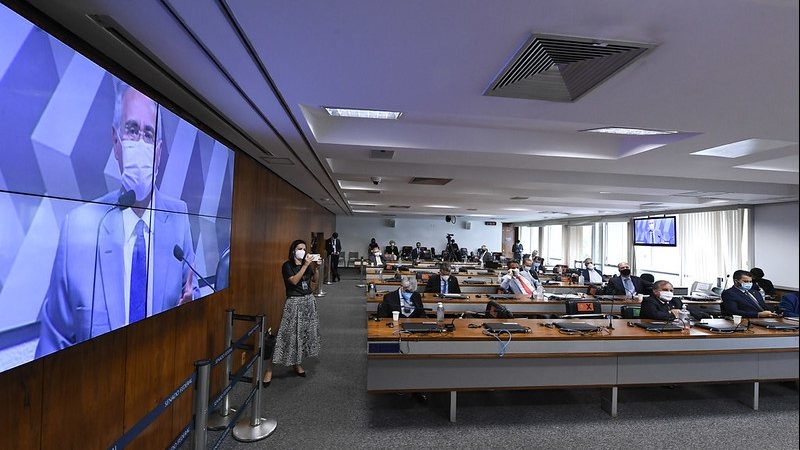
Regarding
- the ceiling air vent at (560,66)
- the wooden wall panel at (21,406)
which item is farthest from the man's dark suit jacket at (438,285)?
the wooden wall panel at (21,406)

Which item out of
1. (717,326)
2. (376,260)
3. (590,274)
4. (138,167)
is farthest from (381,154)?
(376,260)

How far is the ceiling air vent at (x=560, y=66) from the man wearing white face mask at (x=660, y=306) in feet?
7.69

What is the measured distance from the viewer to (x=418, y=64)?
1996 mm

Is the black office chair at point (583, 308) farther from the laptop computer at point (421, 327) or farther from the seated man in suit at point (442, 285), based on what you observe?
the seated man in suit at point (442, 285)

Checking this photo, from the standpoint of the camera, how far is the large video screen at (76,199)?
1.30 meters

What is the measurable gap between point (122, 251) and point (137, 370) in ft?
3.11

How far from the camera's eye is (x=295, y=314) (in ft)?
12.8

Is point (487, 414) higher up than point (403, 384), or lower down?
lower down

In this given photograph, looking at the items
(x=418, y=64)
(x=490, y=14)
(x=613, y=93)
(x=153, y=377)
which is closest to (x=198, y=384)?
(x=153, y=377)

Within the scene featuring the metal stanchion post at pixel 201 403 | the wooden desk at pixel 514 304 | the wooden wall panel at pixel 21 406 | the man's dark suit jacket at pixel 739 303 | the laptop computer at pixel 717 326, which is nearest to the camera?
the man's dark suit jacket at pixel 739 303

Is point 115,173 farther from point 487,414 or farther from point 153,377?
point 487,414

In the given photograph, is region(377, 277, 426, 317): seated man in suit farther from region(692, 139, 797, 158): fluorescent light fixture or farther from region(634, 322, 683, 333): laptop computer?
region(692, 139, 797, 158): fluorescent light fixture

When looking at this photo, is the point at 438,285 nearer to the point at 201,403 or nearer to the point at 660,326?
the point at 660,326

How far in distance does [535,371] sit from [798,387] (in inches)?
124
